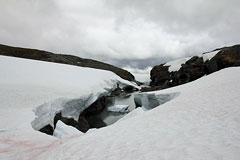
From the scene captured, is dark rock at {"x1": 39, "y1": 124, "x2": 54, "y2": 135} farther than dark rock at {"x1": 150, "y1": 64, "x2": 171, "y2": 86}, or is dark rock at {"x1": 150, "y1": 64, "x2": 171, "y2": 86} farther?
dark rock at {"x1": 150, "y1": 64, "x2": 171, "y2": 86}

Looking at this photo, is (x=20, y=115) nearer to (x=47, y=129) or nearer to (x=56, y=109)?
(x=47, y=129)

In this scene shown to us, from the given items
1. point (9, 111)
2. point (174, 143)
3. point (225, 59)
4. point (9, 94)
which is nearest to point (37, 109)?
point (9, 111)

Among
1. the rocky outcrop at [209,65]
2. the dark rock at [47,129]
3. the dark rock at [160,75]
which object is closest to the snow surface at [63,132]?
the dark rock at [47,129]

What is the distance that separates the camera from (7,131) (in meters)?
3.24

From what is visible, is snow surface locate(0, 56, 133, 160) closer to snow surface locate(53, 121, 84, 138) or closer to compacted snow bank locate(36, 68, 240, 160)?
snow surface locate(53, 121, 84, 138)

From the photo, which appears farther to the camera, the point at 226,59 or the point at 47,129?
the point at 226,59

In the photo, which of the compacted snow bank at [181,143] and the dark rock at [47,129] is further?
the dark rock at [47,129]

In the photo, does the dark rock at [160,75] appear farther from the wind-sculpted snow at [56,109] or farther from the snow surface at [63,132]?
the snow surface at [63,132]

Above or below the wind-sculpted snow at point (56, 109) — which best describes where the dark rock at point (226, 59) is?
above

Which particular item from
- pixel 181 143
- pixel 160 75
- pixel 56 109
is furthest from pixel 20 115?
pixel 160 75

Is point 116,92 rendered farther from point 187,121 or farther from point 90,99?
point 187,121

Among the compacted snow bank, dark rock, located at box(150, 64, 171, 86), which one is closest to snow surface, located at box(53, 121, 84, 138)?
the compacted snow bank

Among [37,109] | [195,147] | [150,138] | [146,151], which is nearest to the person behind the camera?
[195,147]

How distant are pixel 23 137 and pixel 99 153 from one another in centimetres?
259
